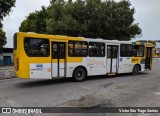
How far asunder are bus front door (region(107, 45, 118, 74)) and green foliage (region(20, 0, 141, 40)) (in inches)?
232

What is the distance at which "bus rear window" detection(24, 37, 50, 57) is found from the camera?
10.3 m

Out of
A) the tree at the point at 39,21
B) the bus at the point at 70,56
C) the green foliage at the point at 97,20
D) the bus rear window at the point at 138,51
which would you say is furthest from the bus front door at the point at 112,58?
the tree at the point at 39,21

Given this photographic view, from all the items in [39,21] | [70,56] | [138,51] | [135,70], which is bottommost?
[135,70]

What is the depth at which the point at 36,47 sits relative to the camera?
1062 centimetres

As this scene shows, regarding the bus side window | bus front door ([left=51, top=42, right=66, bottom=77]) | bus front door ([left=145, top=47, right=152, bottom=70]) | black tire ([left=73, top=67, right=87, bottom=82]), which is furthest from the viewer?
bus front door ([left=145, top=47, right=152, bottom=70])

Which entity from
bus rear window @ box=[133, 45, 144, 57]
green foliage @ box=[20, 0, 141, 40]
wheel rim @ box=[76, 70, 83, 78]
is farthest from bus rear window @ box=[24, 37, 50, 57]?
green foliage @ box=[20, 0, 141, 40]

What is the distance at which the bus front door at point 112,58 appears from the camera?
550 inches

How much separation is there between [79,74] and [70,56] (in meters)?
1.38

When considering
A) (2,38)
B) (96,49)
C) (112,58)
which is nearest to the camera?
(96,49)

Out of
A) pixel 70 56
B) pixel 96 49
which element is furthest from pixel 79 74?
pixel 96 49

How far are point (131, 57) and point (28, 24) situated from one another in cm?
2919

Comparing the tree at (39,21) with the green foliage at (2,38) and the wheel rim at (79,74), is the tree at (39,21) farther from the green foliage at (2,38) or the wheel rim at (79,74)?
the wheel rim at (79,74)

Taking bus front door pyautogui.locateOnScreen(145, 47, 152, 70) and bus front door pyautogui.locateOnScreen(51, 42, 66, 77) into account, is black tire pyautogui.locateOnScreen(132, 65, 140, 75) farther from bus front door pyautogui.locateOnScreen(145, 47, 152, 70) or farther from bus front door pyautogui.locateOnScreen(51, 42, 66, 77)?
bus front door pyautogui.locateOnScreen(51, 42, 66, 77)

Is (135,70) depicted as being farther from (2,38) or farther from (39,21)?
(39,21)
